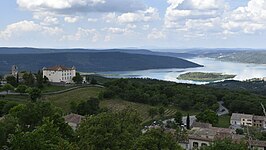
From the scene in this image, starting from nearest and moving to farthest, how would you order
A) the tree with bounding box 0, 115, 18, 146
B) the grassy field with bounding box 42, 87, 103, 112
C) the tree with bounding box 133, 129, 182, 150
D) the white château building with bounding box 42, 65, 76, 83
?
1. the tree with bounding box 133, 129, 182, 150
2. the tree with bounding box 0, 115, 18, 146
3. the grassy field with bounding box 42, 87, 103, 112
4. the white château building with bounding box 42, 65, 76, 83

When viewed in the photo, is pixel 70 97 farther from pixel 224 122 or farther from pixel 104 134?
pixel 104 134

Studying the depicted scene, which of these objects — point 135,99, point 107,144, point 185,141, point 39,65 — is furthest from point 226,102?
point 39,65

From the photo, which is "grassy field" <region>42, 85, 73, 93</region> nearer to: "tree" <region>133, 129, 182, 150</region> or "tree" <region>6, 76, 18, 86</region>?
"tree" <region>6, 76, 18, 86</region>

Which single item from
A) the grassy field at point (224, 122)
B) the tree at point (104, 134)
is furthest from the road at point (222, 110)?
the tree at point (104, 134)

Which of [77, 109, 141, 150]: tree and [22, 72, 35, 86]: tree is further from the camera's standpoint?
[22, 72, 35, 86]: tree

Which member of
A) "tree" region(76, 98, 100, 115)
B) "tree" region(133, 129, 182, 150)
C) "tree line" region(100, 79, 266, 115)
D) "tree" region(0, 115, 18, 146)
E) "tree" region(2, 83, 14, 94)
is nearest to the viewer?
"tree" region(133, 129, 182, 150)

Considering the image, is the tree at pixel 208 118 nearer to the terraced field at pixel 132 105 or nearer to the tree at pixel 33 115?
the terraced field at pixel 132 105

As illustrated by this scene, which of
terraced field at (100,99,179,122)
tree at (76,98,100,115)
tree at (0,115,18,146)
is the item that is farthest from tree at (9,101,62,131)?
terraced field at (100,99,179,122)
